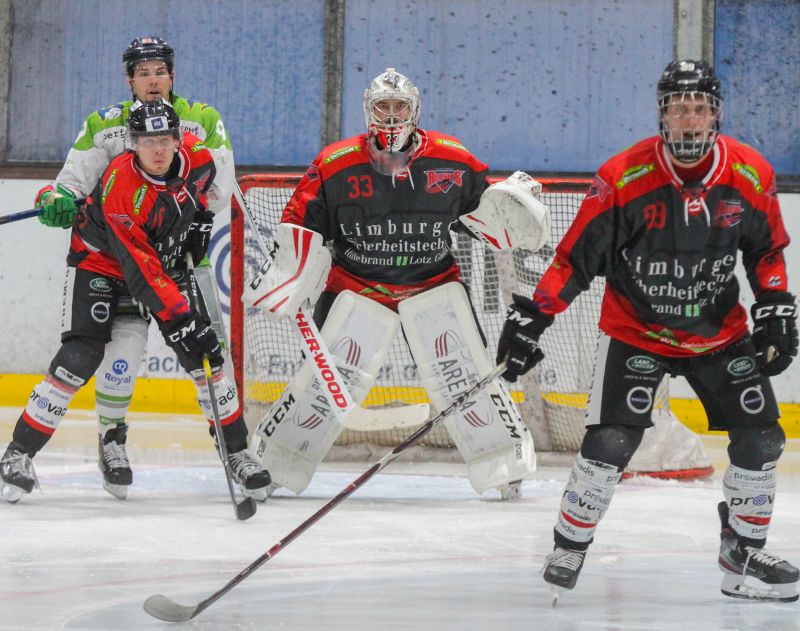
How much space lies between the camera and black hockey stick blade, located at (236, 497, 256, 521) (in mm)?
3811

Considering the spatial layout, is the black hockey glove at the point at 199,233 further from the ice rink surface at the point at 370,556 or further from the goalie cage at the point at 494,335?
the goalie cage at the point at 494,335

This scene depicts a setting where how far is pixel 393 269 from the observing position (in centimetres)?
398

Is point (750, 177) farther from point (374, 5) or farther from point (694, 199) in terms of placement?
point (374, 5)

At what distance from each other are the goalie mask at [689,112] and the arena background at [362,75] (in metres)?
3.94

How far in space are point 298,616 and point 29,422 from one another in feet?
5.18

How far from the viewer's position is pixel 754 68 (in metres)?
6.80

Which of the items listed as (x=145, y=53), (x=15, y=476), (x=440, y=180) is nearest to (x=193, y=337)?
(x=15, y=476)

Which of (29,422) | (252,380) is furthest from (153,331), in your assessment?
(29,422)

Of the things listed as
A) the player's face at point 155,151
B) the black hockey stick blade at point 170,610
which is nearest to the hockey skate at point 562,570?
the black hockey stick blade at point 170,610

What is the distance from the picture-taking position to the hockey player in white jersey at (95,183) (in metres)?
4.09

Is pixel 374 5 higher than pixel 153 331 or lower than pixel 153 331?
higher

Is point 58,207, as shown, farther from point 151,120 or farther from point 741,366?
point 741,366

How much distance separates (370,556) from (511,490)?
97 centimetres

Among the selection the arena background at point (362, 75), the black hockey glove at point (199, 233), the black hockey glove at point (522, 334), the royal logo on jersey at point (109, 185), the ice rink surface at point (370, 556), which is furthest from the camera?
the arena background at point (362, 75)
